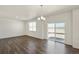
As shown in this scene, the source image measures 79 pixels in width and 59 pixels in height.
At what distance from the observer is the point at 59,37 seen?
15.7 feet

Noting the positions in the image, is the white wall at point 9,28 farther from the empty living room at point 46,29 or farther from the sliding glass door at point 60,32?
the sliding glass door at point 60,32

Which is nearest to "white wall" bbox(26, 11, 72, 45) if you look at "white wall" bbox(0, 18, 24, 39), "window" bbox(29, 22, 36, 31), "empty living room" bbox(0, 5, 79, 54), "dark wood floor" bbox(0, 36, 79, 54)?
"empty living room" bbox(0, 5, 79, 54)

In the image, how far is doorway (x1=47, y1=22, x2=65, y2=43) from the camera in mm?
4540

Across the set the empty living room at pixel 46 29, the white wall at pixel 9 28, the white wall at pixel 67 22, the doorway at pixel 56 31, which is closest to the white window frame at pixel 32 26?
the empty living room at pixel 46 29

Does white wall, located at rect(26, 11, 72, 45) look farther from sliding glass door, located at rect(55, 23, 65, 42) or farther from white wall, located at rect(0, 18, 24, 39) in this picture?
white wall, located at rect(0, 18, 24, 39)

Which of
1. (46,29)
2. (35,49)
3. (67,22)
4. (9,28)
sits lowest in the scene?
(35,49)

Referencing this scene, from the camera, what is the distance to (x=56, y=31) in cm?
497

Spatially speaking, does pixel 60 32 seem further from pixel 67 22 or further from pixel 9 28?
pixel 9 28

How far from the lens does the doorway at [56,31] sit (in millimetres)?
4540

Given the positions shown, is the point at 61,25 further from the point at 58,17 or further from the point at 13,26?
the point at 13,26

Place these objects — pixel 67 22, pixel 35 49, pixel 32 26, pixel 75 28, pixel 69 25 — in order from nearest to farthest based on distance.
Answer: pixel 35 49
pixel 75 28
pixel 69 25
pixel 67 22
pixel 32 26

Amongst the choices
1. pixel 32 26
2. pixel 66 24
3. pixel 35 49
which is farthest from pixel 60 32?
pixel 32 26

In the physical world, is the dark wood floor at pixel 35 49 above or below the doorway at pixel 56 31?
below
